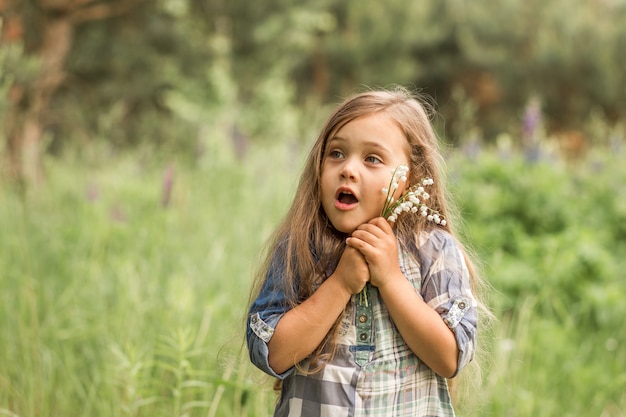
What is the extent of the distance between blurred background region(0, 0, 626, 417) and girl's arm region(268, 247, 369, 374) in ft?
1.46

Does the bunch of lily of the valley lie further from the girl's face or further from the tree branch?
the tree branch

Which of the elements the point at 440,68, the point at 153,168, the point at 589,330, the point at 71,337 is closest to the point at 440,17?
the point at 440,68

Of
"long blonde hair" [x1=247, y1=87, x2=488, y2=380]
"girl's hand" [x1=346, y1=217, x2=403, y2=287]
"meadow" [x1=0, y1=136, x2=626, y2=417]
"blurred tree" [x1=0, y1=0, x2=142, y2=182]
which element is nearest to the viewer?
"girl's hand" [x1=346, y1=217, x2=403, y2=287]

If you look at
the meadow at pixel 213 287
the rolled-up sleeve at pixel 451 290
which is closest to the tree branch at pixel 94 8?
the meadow at pixel 213 287

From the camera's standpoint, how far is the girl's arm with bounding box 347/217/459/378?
1.33 meters

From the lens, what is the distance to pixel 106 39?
38.2ft

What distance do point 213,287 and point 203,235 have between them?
2.63ft

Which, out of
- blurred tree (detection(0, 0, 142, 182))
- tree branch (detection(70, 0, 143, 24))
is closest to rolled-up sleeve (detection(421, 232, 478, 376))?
blurred tree (detection(0, 0, 142, 182))

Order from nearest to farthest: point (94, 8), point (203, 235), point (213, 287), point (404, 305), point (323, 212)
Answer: point (404, 305)
point (323, 212)
point (213, 287)
point (203, 235)
point (94, 8)

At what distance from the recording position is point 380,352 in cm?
140

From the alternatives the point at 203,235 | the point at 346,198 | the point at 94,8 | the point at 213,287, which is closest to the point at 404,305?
the point at 346,198

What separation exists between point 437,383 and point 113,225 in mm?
2449

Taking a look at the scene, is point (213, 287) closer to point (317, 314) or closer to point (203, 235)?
point (203, 235)

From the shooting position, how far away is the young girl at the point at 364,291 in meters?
1.35
